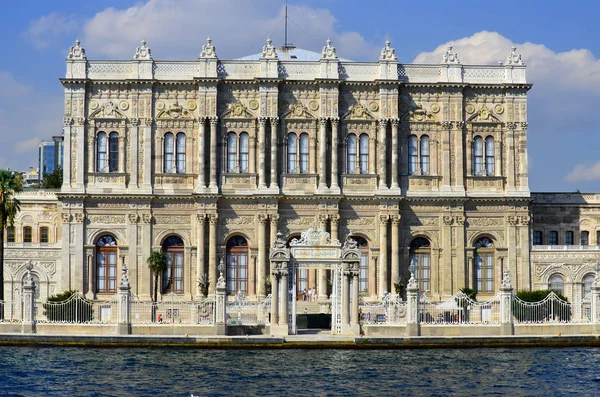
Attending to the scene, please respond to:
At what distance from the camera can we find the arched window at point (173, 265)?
5803 cm

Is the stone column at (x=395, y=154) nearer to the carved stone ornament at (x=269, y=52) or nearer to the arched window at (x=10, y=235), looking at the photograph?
the carved stone ornament at (x=269, y=52)

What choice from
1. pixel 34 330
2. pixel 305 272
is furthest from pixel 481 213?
pixel 34 330

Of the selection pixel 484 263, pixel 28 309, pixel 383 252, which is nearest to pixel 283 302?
pixel 28 309

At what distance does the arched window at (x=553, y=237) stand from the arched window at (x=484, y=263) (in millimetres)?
4991

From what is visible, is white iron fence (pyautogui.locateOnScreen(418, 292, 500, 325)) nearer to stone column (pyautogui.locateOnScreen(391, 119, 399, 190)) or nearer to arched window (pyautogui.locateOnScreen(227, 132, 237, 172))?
stone column (pyautogui.locateOnScreen(391, 119, 399, 190))

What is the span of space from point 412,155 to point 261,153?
24.6ft

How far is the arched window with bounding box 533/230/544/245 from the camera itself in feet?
206

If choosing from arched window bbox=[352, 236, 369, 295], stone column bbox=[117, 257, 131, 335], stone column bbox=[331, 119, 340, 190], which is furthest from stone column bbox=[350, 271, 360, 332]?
stone column bbox=[331, 119, 340, 190]

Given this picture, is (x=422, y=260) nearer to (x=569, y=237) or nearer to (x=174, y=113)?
(x=569, y=237)

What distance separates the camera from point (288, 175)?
5828cm

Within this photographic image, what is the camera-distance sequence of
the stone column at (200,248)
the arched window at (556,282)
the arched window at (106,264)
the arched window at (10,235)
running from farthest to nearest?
1. the arched window at (10,235)
2. the arched window at (556,282)
3. the arched window at (106,264)
4. the stone column at (200,248)

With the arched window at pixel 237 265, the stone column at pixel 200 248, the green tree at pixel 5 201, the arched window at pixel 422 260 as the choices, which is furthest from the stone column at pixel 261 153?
the green tree at pixel 5 201

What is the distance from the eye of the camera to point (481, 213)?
58.8 meters

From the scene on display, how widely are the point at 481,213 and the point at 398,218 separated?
14.0 ft
